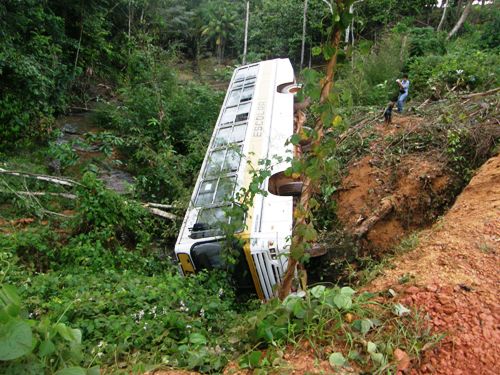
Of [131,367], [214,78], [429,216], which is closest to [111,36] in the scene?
[214,78]

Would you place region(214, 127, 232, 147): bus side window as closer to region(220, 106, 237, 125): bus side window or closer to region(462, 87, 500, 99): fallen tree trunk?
region(220, 106, 237, 125): bus side window

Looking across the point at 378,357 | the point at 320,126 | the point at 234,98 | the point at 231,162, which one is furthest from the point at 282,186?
the point at 234,98

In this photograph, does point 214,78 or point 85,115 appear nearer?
point 85,115

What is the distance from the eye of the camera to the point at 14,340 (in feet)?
5.40

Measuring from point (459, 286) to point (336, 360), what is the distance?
1.23 m

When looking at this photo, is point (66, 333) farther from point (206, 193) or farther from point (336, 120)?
point (206, 193)

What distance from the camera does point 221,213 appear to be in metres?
5.69

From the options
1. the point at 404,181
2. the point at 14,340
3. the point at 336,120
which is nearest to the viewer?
the point at 14,340

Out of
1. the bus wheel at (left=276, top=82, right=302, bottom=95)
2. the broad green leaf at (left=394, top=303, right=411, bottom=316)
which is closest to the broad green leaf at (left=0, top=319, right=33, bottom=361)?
the broad green leaf at (left=394, top=303, right=411, bottom=316)

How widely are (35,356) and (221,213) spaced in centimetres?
395

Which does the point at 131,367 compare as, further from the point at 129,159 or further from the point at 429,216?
the point at 129,159

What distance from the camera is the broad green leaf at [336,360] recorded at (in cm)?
223

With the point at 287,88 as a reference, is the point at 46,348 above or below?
below

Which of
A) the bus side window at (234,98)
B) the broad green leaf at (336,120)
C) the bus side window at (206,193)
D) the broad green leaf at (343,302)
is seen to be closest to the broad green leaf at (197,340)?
the broad green leaf at (343,302)
